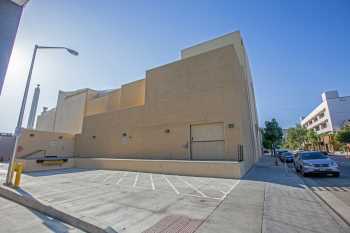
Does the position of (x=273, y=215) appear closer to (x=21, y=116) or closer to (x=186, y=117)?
(x=186, y=117)

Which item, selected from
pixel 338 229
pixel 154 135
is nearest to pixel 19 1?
pixel 338 229

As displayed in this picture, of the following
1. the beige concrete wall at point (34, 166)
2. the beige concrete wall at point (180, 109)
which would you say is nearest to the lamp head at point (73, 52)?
the beige concrete wall at point (180, 109)

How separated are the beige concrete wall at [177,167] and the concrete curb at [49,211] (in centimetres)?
722

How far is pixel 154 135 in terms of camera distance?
15258 mm

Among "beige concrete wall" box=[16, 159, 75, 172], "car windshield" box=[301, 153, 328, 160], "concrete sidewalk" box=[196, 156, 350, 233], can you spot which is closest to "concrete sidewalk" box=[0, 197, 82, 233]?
"concrete sidewalk" box=[196, 156, 350, 233]

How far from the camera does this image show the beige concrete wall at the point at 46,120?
101ft

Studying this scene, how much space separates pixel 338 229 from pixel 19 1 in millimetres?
7430

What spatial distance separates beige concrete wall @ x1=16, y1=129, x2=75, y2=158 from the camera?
17.0 meters

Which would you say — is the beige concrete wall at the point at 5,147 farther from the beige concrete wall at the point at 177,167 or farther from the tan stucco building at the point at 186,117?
the beige concrete wall at the point at 177,167

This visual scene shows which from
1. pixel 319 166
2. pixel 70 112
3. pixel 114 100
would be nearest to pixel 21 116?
pixel 114 100

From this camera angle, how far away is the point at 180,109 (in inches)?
565

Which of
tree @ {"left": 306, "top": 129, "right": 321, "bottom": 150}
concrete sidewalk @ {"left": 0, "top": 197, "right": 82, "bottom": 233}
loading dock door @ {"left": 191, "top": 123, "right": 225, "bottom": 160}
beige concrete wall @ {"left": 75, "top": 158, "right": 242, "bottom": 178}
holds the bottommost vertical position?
concrete sidewalk @ {"left": 0, "top": 197, "right": 82, "bottom": 233}

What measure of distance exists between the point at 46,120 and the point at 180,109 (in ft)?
102

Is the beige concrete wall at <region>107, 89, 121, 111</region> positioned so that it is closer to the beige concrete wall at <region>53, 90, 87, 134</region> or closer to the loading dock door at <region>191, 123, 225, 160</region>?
the beige concrete wall at <region>53, 90, 87, 134</region>
